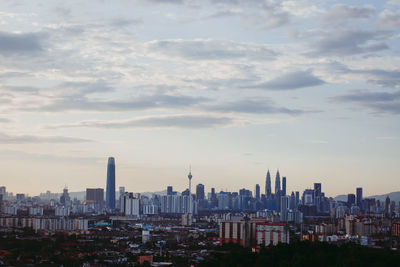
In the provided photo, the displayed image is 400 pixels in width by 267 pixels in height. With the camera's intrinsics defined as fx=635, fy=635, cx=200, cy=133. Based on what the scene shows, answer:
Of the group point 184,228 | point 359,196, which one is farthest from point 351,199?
point 184,228

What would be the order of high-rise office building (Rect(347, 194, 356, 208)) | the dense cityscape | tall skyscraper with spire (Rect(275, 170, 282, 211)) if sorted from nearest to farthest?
1. the dense cityscape
2. high-rise office building (Rect(347, 194, 356, 208))
3. tall skyscraper with spire (Rect(275, 170, 282, 211))

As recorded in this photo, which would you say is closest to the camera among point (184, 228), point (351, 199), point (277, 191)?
point (184, 228)

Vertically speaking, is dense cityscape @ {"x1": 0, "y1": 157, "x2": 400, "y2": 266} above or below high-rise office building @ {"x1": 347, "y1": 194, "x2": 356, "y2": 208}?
below

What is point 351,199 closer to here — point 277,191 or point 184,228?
point 277,191

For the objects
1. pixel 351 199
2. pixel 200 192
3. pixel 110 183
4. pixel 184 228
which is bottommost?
pixel 184 228

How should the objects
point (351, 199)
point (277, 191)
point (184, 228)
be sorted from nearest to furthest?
point (184, 228)
point (351, 199)
point (277, 191)

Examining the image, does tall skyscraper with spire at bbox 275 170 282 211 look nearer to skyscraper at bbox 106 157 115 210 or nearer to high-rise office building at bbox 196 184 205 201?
high-rise office building at bbox 196 184 205 201

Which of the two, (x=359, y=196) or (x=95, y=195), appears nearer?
(x=359, y=196)

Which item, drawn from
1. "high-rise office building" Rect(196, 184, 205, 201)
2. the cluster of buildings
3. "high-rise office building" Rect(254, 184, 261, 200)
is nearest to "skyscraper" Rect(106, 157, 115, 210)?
the cluster of buildings

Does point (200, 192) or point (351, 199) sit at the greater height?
point (200, 192)
